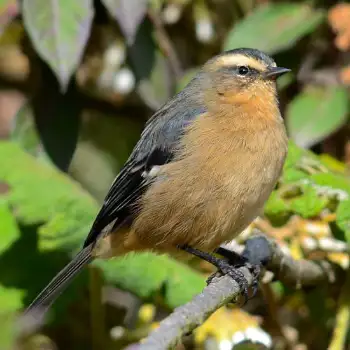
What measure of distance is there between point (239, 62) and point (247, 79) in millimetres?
95

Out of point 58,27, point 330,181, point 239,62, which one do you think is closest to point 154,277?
point 330,181

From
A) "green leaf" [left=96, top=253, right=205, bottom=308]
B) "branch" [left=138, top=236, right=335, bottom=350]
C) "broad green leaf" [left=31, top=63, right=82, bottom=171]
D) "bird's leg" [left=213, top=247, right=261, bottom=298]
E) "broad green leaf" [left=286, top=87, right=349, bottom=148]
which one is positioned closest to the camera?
"branch" [left=138, top=236, right=335, bottom=350]

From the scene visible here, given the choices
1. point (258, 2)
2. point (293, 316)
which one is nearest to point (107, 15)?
point (258, 2)

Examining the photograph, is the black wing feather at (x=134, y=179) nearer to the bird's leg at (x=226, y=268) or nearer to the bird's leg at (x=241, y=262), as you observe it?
the bird's leg at (x=226, y=268)

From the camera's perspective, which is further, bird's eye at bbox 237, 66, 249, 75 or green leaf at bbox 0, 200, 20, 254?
green leaf at bbox 0, 200, 20, 254

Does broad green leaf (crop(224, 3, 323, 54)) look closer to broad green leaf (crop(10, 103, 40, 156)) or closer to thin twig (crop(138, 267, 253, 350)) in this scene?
broad green leaf (crop(10, 103, 40, 156))

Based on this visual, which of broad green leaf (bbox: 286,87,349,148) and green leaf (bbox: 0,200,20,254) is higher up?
broad green leaf (bbox: 286,87,349,148)

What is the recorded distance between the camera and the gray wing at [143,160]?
296 centimetres

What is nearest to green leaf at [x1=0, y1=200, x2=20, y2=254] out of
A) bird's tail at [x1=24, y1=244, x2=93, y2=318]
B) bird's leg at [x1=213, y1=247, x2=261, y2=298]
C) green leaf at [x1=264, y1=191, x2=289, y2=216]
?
bird's tail at [x1=24, y1=244, x2=93, y2=318]

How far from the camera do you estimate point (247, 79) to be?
3104 mm

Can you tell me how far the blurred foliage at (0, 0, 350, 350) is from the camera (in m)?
2.95

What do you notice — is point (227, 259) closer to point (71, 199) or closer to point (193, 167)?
point (193, 167)

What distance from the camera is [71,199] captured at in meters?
3.22

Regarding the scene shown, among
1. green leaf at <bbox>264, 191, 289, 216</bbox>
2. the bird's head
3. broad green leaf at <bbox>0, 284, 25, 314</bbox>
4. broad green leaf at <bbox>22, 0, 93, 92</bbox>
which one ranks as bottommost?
broad green leaf at <bbox>0, 284, 25, 314</bbox>
